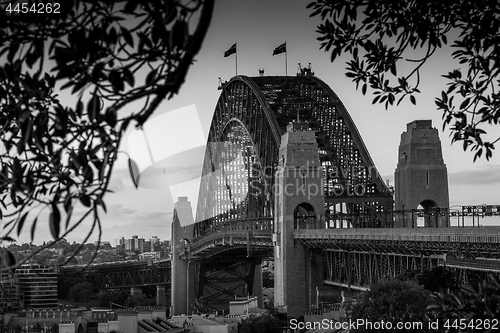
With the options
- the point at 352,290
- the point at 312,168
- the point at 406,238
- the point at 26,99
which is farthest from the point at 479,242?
the point at 26,99

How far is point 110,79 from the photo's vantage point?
36.1ft

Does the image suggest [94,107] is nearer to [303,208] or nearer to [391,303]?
[391,303]

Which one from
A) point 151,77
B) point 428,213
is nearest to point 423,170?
point 428,213

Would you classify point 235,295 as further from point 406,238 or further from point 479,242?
point 479,242

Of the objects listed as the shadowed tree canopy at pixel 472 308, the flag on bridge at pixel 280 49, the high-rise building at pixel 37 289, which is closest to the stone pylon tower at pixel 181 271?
the flag on bridge at pixel 280 49

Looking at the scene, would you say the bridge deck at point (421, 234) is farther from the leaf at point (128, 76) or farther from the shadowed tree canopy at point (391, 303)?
the leaf at point (128, 76)

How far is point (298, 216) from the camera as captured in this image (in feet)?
279

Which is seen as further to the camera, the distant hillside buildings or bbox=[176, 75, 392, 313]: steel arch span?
the distant hillside buildings

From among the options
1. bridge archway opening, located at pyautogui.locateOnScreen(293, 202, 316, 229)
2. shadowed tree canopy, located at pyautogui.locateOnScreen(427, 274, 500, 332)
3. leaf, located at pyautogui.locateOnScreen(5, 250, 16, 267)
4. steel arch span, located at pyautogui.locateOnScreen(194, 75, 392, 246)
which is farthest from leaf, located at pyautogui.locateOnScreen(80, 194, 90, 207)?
steel arch span, located at pyautogui.locateOnScreen(194, 75, 392, 246)

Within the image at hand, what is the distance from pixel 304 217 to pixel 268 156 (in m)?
30.8

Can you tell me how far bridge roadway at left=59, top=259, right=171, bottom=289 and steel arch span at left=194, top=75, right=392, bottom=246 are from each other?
44.9 meters

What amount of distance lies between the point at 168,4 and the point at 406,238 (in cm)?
4990

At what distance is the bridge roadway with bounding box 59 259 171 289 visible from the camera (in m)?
188

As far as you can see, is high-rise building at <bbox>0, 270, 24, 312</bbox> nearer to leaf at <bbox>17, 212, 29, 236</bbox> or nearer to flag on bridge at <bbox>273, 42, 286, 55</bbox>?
flag on bridge at <bbox>273, 42, 286, 55</bbox>
